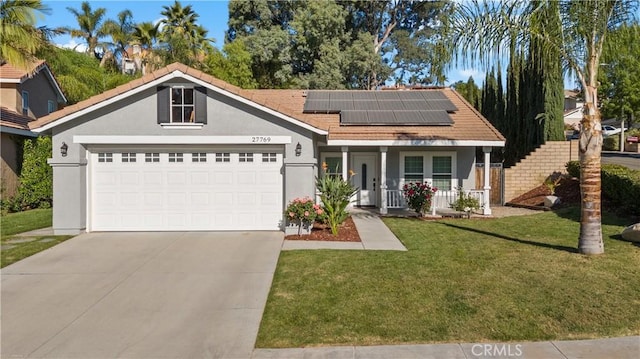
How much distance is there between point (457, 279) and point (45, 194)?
16.4 meters

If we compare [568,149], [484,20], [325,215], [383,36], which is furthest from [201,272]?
[383,36]

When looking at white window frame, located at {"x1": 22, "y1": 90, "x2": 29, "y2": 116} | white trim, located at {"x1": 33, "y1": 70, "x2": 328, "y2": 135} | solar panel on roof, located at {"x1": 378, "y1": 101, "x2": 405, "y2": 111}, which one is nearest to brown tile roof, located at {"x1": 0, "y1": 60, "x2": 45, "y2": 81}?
white window frame, located at {"x1": 22, "y1": 90, "x2": 29, "y2": 116}

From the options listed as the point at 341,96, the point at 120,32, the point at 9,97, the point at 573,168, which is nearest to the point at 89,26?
the point at 120,32

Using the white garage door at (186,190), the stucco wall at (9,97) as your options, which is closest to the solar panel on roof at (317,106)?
the white garage door at (186,190)

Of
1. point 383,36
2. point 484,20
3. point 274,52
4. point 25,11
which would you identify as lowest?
point 484,20

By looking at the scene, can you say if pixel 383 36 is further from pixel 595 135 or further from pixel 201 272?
pixel 201 272

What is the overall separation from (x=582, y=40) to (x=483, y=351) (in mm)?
6838

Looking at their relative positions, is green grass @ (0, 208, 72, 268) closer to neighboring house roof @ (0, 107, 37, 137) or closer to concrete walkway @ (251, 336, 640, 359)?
neighboring house roof @ (0, 107, 37, 137)

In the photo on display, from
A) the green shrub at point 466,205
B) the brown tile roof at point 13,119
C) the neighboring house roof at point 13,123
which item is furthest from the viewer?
the brown tile roof at point 13,119

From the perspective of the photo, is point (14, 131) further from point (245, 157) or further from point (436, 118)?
point (436, 118)

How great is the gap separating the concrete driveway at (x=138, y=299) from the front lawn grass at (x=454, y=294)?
0.53 meters

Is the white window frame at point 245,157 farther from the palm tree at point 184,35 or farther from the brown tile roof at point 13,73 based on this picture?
the palm tree at point 184,35

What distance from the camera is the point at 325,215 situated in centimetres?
1141

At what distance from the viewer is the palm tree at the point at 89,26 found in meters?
38.9
